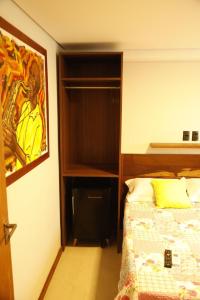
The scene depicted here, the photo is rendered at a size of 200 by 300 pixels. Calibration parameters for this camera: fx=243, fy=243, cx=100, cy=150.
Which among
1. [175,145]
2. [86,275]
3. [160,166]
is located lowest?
[86,275]

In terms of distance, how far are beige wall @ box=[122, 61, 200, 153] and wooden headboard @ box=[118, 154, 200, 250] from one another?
9 cm

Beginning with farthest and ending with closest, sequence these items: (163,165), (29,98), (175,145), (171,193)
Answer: (163,165) < (175,145) < (171,193) < (29,98)

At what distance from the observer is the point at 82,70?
3.01 m

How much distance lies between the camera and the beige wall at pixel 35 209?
5.35 feet

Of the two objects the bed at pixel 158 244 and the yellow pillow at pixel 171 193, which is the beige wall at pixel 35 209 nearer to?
the bed at pixel 158 244

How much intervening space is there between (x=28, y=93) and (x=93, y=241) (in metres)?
1.97

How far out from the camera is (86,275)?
8.12 ft

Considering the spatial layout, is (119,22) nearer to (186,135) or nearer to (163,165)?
(186,135)

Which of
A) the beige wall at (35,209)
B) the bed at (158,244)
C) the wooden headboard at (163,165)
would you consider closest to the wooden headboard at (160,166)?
the wooden headboard at (163,165)

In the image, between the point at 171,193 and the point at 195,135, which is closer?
the point at 171,193

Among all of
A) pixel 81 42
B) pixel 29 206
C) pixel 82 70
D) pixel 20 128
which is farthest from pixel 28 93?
pixel 82 70

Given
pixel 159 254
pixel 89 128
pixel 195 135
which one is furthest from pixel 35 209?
pixel 195 135

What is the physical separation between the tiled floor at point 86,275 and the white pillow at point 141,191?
70 centimetres

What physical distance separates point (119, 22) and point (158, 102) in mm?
1308
